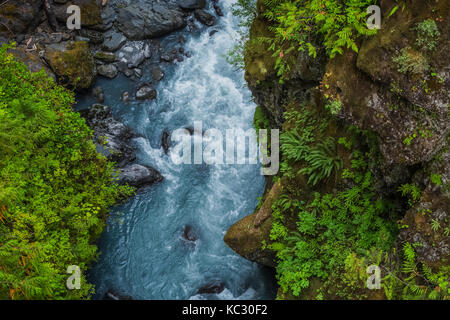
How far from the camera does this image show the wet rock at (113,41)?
1872cm

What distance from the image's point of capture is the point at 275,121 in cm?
1170

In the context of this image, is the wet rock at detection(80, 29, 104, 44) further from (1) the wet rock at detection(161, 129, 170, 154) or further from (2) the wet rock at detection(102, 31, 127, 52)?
(1) the wet rock at detection(161, 129, 170, 154)

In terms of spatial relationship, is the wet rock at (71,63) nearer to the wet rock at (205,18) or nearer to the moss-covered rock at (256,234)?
the wet rock at (205,18)

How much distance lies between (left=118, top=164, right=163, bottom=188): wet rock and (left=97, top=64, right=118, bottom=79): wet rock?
20.3 feet

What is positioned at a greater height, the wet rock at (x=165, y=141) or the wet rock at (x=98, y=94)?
the wet rock at (x=98, y=94)

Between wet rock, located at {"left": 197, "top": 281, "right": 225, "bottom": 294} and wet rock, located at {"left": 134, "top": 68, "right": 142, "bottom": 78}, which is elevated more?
wet rock, located at {"left": 134, "top": 68, "right": 142, "bottom": 78}

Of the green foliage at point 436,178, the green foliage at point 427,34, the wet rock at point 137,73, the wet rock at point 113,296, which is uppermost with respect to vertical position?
the wet rock at point 137,73

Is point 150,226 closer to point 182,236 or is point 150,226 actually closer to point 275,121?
point 182,236

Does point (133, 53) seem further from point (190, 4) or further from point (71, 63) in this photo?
point (190, 4)

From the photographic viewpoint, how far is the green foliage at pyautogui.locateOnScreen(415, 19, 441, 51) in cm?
648

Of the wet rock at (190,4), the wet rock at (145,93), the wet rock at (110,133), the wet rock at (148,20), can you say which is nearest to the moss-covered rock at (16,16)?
the wet rock at (148,20)

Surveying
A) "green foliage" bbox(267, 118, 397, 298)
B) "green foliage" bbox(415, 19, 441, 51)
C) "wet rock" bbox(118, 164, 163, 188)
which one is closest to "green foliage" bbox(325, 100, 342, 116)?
"green foliage" bbox(267, 118, 397, 298)

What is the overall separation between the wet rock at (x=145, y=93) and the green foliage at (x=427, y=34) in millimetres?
13791

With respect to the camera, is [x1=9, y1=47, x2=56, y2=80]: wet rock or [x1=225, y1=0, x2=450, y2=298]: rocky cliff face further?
[x1=9, y1=47, x2=56, y2=80]: wet rock
